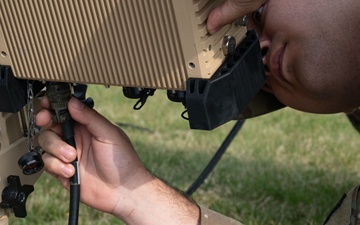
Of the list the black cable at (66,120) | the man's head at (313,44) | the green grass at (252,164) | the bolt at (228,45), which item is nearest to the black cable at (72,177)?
the black cable at (66,120)

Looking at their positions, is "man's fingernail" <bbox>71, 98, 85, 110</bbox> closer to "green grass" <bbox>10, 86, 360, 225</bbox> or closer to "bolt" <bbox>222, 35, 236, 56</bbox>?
"bolt" <bbox>222, 35, 236, 56</bbox>

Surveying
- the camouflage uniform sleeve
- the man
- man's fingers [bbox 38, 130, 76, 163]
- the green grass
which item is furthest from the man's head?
the green grass

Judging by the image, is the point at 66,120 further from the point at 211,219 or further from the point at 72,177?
the point at 211,219

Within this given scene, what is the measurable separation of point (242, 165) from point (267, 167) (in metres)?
0.12

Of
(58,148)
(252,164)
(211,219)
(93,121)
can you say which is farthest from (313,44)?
(252,164)

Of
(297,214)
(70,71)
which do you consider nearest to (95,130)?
(70,71)

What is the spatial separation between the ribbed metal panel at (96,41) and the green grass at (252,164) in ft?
4.45

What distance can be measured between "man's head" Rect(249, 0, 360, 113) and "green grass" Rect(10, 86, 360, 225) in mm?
923

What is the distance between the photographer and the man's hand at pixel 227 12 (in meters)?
1.38

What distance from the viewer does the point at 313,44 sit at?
6.75ft

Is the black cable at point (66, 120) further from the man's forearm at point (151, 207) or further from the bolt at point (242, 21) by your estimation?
the bolt at point (242, 21)

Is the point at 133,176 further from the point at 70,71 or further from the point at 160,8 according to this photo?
the point at 160,8

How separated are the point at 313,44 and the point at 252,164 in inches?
58.7

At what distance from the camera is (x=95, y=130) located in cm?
179
